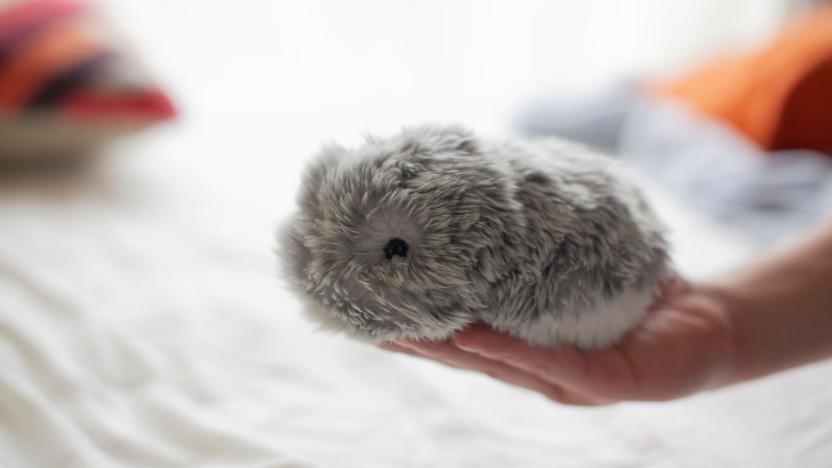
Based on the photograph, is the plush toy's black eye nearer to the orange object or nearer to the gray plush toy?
the gray plush toy

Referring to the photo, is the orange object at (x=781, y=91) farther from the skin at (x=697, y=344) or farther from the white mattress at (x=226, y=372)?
the skin at (x=697, y=344)

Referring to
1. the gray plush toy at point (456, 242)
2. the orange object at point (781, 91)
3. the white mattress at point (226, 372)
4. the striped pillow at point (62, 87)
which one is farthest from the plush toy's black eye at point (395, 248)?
the orange object at point (781, 91)

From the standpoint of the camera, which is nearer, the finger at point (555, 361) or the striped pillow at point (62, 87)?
the finger at point (555, 361)

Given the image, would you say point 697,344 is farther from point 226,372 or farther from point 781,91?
point 781,91

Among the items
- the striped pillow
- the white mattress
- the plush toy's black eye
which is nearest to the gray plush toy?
the plush toy's black eye

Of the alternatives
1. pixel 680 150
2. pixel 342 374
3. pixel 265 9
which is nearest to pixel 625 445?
pixel 342 374

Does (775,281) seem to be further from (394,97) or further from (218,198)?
(394,97)
